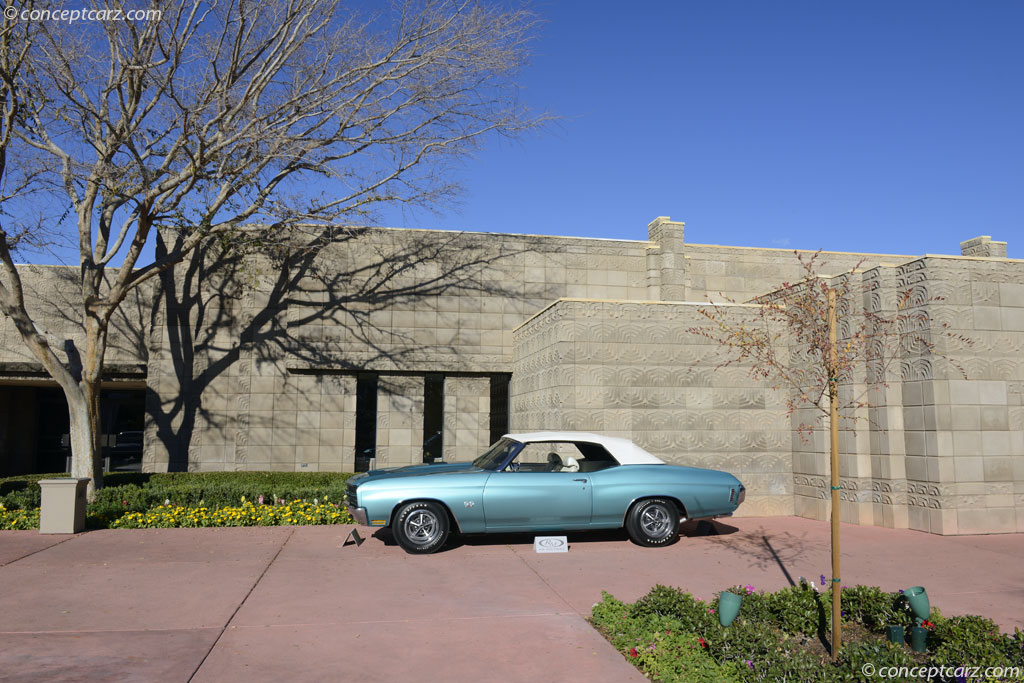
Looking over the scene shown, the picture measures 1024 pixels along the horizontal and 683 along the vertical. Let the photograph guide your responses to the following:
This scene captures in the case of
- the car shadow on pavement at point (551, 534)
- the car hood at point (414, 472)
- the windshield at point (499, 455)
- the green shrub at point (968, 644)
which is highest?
the windshield at point (499, 455)

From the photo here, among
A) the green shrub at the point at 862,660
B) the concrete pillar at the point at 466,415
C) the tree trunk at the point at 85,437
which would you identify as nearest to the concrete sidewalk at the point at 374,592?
the green shrub at the point at 862,660

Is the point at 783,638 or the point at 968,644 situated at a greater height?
the point at 968,644

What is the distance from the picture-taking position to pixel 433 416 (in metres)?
18.3

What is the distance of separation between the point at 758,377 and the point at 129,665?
11155 millimetres

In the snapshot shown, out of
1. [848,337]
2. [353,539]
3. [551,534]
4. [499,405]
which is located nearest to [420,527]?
[353,539]

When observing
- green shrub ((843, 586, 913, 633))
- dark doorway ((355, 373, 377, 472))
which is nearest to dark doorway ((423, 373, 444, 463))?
dark doorway ((355, 373, 377, 472))

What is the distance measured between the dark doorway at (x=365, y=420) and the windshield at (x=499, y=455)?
777 centimetres

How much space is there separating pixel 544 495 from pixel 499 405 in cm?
862

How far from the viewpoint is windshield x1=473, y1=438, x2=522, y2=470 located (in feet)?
33.0

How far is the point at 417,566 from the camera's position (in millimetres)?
8945

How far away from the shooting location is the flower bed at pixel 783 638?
4.82 m

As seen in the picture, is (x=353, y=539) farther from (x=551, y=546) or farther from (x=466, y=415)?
(x=466, y=415)

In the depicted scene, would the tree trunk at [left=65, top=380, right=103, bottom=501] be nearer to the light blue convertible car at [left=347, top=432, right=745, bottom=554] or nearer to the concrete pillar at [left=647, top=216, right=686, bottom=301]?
→ the light blue convertible car at [left=347, top=432, right=745, bottom=554]

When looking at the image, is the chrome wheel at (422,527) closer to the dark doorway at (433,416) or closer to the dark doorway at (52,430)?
the dark doorway at (433,416)
